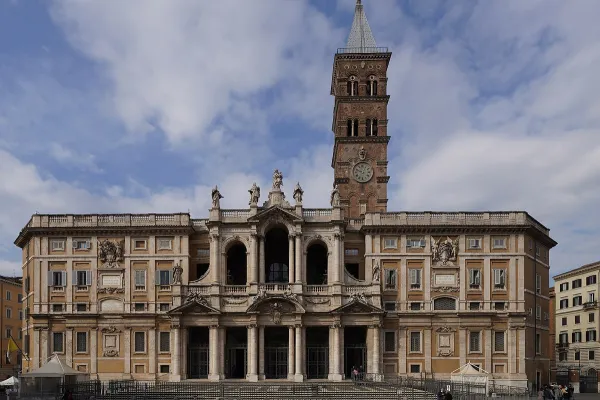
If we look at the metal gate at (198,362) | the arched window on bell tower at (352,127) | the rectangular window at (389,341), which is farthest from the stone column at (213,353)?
the arched window on bell tower at (352,127)

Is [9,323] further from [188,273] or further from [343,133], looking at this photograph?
[343,133]

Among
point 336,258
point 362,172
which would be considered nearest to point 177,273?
point 336,258

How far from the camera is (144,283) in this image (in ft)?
231

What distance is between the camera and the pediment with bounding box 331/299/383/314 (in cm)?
6662

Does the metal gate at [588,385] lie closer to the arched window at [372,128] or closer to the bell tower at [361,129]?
the bell tower at [361,129]

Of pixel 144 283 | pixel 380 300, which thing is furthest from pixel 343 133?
pixel 144 283

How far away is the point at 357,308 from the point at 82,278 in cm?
2603

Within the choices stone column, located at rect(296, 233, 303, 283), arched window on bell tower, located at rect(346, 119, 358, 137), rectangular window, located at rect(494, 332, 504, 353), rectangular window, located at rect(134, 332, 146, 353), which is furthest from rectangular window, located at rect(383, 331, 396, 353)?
arched window on bell tower, located at rect(346, 119, 358, 137)

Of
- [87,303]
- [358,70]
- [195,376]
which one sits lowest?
[195,376]

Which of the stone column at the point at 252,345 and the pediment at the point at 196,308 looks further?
the pediment at the point at 196,308

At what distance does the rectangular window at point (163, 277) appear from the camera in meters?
70.2

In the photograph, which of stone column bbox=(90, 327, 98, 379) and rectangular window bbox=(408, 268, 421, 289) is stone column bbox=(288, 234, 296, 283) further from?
stone column bbox=(90, 327, 98, 379)

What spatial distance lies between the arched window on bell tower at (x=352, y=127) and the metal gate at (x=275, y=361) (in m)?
26.3

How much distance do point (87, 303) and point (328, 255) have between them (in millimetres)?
23093
